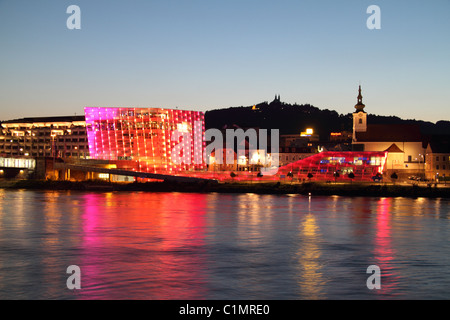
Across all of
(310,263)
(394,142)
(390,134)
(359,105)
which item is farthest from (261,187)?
(359,105)

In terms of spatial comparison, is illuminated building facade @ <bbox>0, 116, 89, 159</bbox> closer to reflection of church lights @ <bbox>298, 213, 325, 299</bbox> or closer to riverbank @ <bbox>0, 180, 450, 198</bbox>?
riverbank @ <bbox>0, 180, 450, 198</bbox>

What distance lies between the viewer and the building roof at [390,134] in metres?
104

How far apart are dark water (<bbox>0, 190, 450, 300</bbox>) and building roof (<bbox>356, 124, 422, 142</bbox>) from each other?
204ft

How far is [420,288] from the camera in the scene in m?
17.6

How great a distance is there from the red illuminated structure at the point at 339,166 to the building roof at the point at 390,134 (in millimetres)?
27300

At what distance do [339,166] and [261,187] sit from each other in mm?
16095

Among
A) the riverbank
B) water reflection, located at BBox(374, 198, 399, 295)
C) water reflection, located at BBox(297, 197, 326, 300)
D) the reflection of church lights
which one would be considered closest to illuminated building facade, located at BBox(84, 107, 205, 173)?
the riverbank

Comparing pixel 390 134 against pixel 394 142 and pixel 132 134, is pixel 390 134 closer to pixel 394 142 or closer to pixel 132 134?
pixel 394 142

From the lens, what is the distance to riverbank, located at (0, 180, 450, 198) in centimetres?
6034

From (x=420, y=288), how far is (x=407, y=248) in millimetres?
8459

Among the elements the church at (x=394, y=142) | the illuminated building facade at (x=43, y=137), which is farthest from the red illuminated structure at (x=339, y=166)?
the illuminated building facade at (x=43, y=137)

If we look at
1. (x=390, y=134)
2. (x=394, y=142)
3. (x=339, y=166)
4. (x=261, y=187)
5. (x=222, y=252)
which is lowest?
(x=222, y=252)

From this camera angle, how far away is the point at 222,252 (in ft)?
78.8
